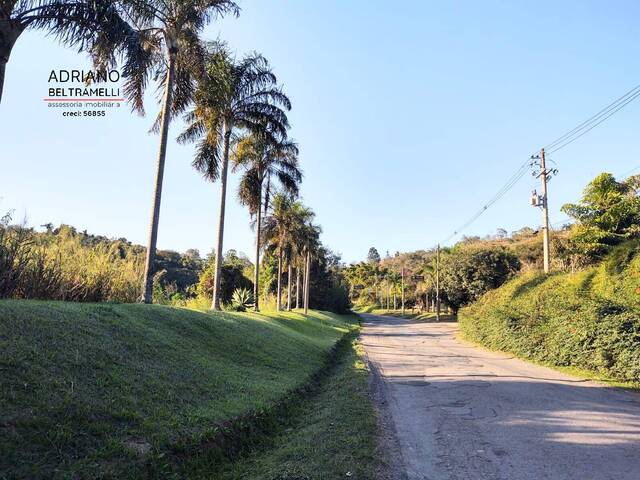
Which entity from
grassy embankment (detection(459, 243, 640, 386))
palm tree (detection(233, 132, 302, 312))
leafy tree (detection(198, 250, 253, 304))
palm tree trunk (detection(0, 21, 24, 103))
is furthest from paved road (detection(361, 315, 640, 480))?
leafy tree (detection(198, 250, 253, 304))

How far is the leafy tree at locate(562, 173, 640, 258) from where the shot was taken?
26.3 meters

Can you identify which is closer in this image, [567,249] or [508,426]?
[508,426]

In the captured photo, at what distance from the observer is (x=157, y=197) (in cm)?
1399

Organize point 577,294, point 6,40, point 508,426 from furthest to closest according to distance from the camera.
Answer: point 577,294 < point 508,426 < point 6,40


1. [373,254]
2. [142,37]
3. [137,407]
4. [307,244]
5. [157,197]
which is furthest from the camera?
[373,254]

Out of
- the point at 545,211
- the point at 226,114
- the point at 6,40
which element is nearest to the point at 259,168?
the point at 226,114

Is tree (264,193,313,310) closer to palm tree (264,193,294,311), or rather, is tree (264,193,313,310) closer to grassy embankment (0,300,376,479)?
palm tree (264,193,294,311)

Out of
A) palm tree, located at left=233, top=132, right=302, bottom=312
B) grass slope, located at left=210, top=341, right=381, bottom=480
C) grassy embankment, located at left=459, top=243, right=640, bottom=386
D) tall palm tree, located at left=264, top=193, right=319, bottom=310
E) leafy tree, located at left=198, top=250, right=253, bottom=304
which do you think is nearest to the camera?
grass slope, located at left=210, top=341, right=381, bottom=480

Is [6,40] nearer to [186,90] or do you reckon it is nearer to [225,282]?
[186,90]

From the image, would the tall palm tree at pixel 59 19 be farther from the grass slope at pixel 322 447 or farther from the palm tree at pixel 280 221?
the palm tree at pixel 280 221

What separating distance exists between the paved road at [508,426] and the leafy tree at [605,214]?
1785cm

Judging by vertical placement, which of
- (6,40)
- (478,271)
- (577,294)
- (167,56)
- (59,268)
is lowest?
(577,294)

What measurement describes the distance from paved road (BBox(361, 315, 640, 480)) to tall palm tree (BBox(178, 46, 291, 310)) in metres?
11.5

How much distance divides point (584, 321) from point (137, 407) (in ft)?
42.7
